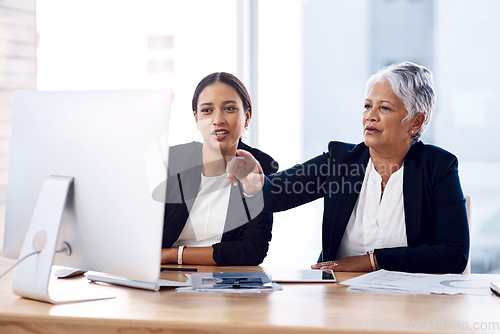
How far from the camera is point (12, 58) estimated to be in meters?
2.81

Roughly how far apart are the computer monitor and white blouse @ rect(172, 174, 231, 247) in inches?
30.8

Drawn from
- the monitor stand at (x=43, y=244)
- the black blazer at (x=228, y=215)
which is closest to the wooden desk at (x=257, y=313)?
the monitor stand at (x=43, y=244)

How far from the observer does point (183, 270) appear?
1671mm

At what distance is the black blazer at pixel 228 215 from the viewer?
1821 mm

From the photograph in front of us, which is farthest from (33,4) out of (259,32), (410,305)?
(410,305)

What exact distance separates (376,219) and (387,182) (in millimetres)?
151

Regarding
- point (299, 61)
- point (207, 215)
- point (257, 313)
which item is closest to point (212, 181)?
point (207, 215)

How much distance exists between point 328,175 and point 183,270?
74 centimetres

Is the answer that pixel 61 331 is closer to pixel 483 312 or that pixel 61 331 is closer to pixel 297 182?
pixel 483 312

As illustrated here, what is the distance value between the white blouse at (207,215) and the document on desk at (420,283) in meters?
0.69

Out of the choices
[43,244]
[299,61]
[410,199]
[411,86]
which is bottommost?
[43,244]

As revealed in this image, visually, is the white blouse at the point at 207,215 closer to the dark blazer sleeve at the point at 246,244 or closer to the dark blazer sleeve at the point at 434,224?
the dark blazer sleeve at the point at 246,244

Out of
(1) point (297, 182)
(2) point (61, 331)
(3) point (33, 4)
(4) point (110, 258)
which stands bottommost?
(2) point (61, 331)

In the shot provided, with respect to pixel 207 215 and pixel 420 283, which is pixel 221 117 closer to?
pixel 207 215
